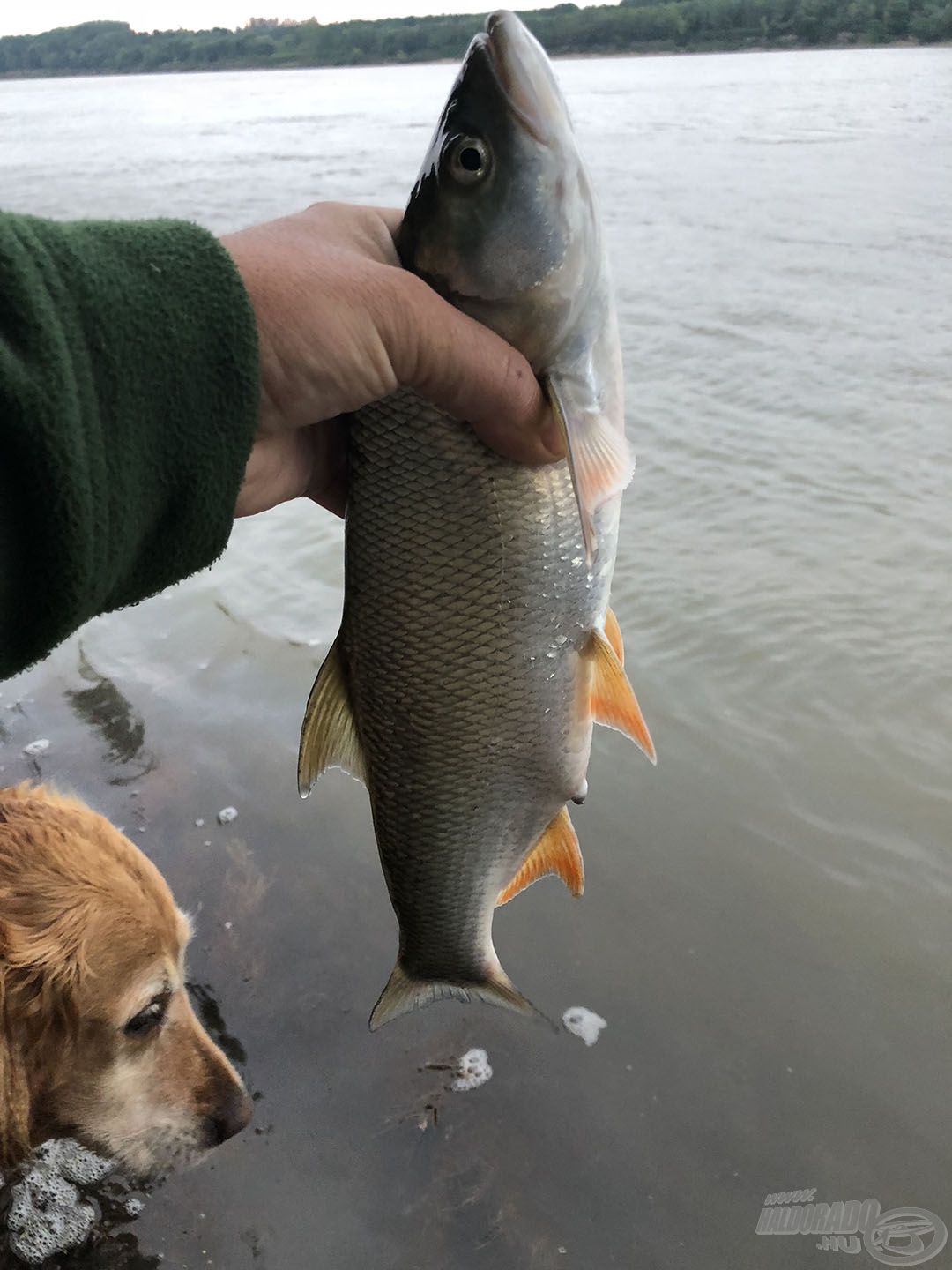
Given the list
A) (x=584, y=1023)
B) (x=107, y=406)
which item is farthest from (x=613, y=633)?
(x=584, y=1023)

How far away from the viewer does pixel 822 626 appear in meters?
5.68

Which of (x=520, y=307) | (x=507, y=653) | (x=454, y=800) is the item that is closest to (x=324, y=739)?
(x=454, y=800)

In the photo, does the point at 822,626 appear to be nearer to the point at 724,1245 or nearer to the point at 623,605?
the point at 623,605

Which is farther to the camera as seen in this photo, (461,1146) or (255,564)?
(255,564)

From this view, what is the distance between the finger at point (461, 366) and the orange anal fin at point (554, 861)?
111 centimetres

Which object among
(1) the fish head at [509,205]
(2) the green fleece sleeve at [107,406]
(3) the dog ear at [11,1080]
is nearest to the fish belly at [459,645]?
(1) the fish head at [509,205]

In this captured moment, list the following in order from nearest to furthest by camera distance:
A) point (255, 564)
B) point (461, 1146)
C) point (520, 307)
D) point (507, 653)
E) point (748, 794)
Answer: point (520, 307) < point (507, 653) < point (461, 1146) < point (748, 794) < point (255, 564)

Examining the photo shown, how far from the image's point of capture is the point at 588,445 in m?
1.82

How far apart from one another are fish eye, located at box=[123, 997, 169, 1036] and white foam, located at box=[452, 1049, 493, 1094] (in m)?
1.04

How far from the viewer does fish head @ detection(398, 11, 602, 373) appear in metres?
1.73

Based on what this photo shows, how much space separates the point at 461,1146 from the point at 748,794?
2.04m

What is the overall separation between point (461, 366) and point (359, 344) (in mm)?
177

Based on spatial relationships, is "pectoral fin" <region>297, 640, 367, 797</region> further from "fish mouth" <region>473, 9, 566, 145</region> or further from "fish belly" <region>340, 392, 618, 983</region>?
"fish mouth" <region>473, 9, 566, 145</region>

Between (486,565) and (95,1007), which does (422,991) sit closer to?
(95,1007)
